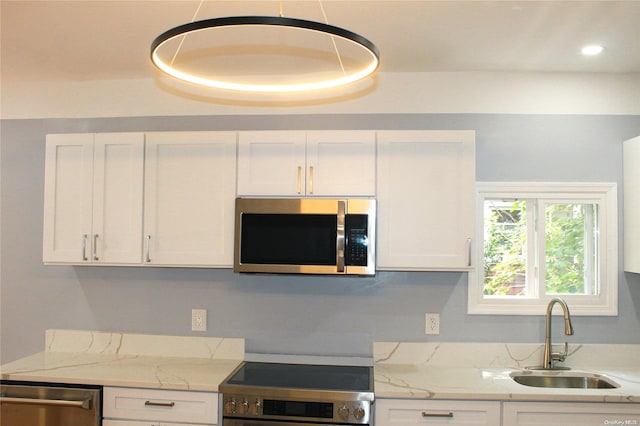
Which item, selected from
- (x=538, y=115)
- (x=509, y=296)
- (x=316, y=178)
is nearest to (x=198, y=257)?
(x=316, y=178)

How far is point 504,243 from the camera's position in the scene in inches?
118

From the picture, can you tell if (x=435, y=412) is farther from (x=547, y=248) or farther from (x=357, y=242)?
(x=547, y=248)

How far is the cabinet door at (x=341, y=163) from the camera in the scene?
8.89ft

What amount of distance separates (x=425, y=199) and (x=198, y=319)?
1.53 meters

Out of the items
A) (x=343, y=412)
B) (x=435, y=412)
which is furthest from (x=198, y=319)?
(x=435, y=412)

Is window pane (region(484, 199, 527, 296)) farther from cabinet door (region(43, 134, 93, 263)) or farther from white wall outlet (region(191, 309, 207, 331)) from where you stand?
cabinet door (region(43, 134, 93, 263))

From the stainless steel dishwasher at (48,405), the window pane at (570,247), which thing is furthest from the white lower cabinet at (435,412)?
the stainless steel dishwasher at (48,405)

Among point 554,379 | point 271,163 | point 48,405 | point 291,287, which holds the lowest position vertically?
point 48,405

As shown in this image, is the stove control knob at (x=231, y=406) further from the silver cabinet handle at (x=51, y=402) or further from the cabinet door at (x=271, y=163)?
the cabinet door at (x=271, y=163)

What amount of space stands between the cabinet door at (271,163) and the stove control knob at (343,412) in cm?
110

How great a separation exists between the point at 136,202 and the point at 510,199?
7.04ft

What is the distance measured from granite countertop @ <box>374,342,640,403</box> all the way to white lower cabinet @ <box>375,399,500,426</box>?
59 mm

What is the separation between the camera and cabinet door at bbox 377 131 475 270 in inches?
105

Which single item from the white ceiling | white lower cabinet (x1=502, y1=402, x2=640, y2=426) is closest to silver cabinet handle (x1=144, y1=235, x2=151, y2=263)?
the white ceiling
